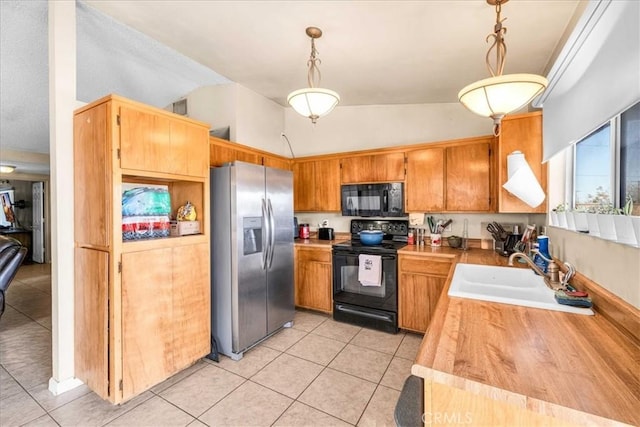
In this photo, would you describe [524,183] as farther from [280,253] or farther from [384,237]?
[280,253]

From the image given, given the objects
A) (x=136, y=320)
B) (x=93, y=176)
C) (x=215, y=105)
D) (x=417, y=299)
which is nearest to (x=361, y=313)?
(x=417, y=299)

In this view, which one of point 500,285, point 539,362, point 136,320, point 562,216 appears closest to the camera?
point 539,362

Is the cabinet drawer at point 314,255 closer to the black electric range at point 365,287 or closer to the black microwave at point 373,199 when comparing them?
the black electric range at point 365,287

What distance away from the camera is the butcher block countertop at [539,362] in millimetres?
688

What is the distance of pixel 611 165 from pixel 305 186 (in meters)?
2.95

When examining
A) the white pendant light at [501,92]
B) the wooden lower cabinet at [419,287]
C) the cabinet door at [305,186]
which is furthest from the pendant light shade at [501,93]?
the cabinet door at [305,186]

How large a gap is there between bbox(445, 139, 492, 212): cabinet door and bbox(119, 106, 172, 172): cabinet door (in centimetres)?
267

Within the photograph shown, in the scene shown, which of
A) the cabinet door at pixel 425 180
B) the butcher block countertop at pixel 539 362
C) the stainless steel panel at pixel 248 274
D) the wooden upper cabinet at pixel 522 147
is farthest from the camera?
the cabinet door at pixel 425 180

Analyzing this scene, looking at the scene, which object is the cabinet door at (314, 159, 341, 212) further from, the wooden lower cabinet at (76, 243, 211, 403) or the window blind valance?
the window blind valance

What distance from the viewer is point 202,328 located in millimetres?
2314

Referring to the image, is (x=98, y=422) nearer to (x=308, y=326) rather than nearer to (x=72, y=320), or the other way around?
(x=72, y=320)

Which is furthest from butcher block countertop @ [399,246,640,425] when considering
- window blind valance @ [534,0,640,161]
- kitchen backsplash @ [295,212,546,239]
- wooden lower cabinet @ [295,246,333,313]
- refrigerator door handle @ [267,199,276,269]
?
wooden lower cabinet @ [295,246,333,313]

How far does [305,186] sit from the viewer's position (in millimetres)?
3834

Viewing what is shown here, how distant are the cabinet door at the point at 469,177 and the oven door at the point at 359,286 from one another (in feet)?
3.00
